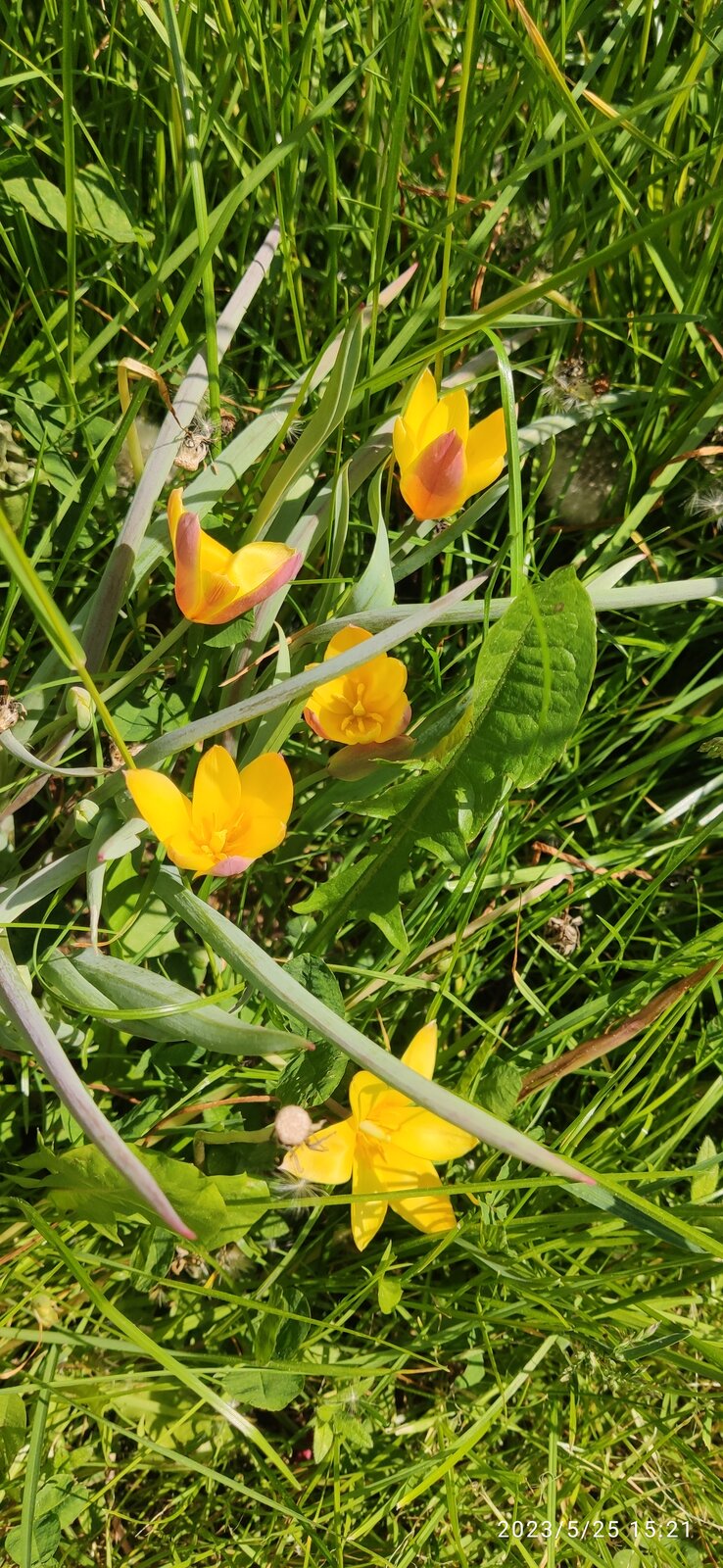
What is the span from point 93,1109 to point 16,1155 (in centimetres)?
67

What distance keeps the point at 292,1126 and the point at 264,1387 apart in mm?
369

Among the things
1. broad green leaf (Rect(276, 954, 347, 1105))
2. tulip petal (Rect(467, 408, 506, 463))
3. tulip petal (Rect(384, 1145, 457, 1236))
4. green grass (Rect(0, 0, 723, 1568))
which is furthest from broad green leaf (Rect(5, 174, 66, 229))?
tulip petal (Rect(384, 1145, 457, 1236))

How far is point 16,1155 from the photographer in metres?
1.33

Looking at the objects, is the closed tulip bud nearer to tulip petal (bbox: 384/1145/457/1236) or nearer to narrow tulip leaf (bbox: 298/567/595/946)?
narrow tulip leaf (bbox: 298/567/595/946)

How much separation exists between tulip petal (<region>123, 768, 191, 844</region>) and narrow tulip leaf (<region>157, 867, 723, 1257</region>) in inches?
3.7

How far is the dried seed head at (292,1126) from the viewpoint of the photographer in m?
1.03

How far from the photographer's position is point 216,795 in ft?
3.21

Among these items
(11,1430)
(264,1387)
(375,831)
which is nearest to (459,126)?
(375,831)

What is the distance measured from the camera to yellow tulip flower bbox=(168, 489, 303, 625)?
912 mm

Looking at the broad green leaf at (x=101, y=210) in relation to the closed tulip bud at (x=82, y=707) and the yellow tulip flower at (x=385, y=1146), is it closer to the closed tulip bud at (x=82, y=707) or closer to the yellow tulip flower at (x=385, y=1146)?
the closed tulip bud at (x=82, y=707)

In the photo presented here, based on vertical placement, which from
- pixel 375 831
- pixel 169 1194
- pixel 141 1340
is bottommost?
pixel 141 1340

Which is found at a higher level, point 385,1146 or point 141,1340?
point 385,1146

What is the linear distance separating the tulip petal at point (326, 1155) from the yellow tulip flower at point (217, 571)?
1.78 feet

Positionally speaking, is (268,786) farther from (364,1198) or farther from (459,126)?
(459,126)
